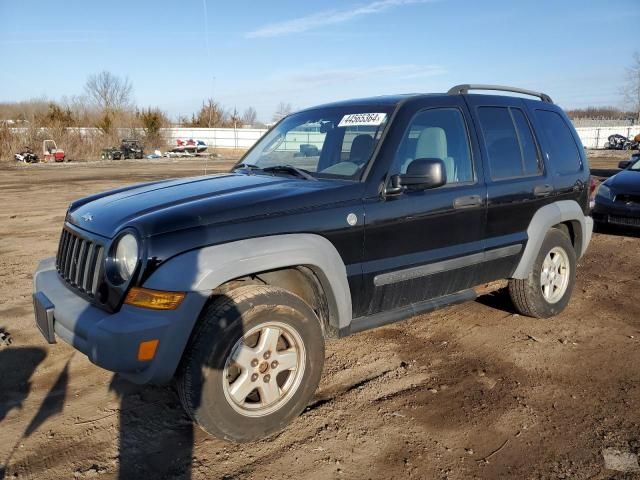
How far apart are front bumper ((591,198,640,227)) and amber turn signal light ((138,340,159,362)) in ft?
28.2

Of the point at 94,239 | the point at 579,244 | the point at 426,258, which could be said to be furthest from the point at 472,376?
the point at 94,239

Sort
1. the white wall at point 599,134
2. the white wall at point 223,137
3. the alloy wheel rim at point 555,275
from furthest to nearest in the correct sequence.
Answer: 1. the white wall at point 223,137
2. the white wall at point 599,134
3. the alloy wheel rim at point 555,275

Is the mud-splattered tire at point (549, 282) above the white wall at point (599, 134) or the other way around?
the other way around

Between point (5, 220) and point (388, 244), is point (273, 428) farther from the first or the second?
point (5, 220)

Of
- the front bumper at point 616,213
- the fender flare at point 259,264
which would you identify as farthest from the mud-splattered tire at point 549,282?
the front bumper at point 616,213

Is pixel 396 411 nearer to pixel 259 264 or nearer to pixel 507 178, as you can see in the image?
pixel 259 264

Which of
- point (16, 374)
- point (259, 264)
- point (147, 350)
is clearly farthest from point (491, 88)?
point (16, 374)

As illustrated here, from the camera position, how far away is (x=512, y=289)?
4.78m

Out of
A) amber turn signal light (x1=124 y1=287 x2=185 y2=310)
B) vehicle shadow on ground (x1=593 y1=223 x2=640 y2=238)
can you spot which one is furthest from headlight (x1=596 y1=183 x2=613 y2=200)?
amber turn signal light (x1=124 y1=287 x2=185 y2=310)

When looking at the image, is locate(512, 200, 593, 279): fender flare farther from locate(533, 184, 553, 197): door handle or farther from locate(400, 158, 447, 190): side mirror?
locate(400, 158, 447, 190): side mirror

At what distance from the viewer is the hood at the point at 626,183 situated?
880 cm

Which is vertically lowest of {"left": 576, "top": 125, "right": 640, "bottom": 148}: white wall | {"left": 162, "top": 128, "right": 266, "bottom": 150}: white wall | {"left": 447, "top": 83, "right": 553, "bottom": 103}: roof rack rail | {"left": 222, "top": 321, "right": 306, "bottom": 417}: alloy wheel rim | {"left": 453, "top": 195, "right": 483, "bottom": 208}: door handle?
{"left": 222, "top": 321, "right": 306, "bottom": 417}: alloy wheel rim

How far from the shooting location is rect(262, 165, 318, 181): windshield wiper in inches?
145

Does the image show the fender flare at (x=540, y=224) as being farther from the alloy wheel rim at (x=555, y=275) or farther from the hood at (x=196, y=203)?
the hood at (x=196, y=203)
